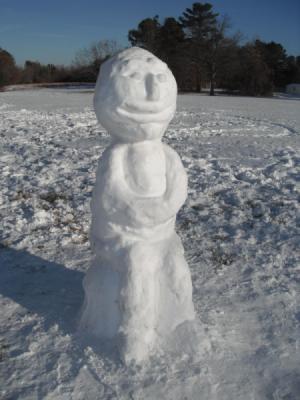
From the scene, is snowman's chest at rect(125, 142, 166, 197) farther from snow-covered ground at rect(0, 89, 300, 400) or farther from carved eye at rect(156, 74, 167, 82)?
snow-covered ground at rect(0, 89, 300, 400)

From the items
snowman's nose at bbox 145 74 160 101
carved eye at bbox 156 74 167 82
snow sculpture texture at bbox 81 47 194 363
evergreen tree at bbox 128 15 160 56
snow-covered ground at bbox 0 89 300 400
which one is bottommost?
snow-covered ground at bbox 0 89 300 400

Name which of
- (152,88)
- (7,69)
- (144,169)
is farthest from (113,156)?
(7,69)

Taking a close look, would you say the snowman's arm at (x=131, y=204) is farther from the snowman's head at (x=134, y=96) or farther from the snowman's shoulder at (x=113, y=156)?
the snowman's head at (x=134, y=96)

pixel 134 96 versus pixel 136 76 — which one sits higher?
pixel 136 76

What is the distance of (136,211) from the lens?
2715 mm

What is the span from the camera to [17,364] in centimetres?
286

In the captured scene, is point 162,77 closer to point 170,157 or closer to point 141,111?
point 141,111

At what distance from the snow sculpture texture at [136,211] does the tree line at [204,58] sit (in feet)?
104

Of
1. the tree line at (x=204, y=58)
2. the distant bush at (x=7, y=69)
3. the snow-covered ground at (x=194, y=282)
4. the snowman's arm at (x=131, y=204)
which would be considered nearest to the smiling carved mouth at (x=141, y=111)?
the snowman's arm at (x=131, y=204)

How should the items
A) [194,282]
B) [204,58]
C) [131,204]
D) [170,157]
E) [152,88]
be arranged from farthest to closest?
1. [204,58]
2. [194,282]
3. [170,157]
4. [131,204]
5. [152,88]

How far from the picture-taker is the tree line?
116 feet

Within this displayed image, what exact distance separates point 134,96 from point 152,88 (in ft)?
0.38

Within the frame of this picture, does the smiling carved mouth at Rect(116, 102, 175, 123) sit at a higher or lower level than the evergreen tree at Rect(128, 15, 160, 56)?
lower

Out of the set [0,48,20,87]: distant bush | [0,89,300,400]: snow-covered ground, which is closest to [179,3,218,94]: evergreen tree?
[0,48,20,87]: distant bush
